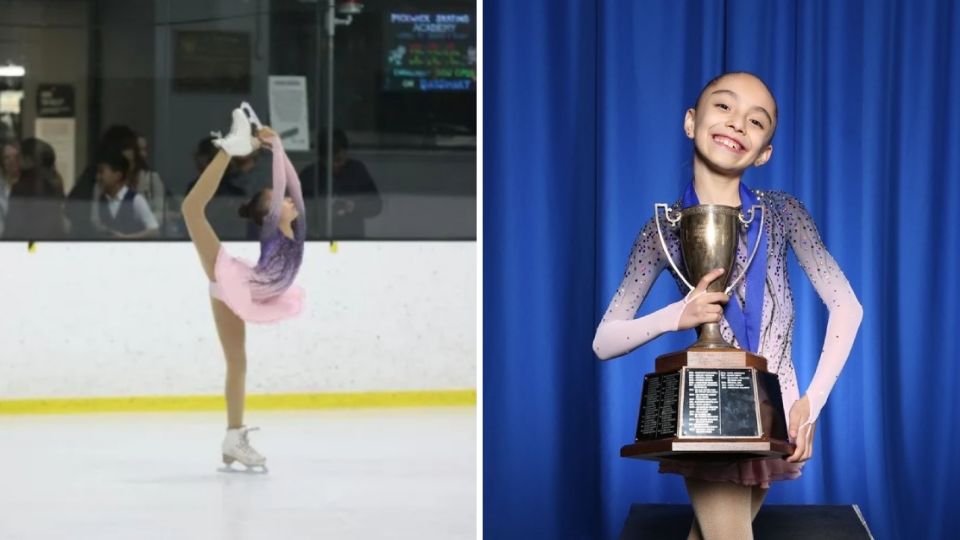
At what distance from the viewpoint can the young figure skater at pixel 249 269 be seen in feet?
29.5

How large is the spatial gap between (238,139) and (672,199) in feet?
18.5

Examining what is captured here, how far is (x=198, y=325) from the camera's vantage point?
9.02 metres

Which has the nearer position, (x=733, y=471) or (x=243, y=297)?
(x=733, y=471)

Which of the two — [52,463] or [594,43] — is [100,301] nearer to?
[52,463]

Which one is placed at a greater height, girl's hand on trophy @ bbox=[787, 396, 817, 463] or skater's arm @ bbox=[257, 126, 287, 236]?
skater's arm @ bbox=[257, 126, 287, 236]

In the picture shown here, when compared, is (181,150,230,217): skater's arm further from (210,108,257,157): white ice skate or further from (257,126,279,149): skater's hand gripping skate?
(257,126,279,149): skater's hand gripping skate

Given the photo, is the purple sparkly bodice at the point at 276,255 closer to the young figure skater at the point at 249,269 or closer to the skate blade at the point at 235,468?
the young figure skater at the point at 249,269

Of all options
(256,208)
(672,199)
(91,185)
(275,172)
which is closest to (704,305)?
(672,199)

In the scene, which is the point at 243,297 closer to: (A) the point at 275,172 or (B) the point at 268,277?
(B) the point at 268,277

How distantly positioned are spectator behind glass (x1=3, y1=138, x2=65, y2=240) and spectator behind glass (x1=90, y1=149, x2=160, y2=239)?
220 millimetres

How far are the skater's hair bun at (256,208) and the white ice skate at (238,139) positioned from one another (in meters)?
0.42

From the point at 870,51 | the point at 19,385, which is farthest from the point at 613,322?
the point at 19,385

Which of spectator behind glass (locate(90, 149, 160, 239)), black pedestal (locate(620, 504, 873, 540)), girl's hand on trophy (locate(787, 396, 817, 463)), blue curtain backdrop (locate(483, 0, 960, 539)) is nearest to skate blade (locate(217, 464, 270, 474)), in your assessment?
spectator behind glass (locate(90, 149, 160, 239))

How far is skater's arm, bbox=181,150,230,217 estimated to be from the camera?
954 centimetres
